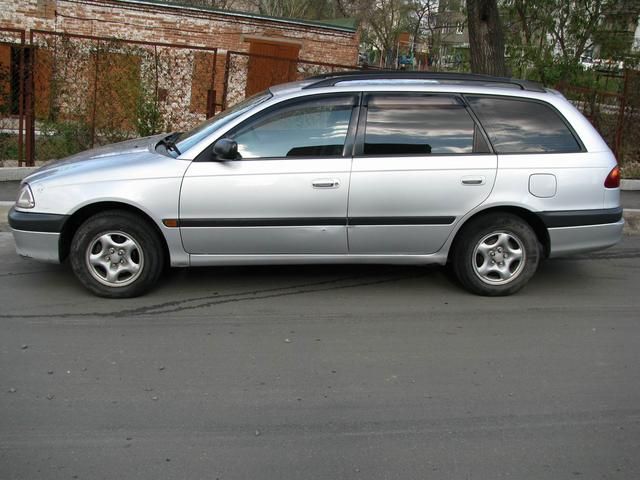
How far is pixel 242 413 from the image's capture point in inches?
154

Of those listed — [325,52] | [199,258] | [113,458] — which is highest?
[325,52]

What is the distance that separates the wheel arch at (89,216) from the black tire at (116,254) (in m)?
0.03

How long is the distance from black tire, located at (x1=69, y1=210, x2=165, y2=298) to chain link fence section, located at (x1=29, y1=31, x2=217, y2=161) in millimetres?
5127

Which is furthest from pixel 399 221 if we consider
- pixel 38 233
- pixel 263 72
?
pixel 263 72

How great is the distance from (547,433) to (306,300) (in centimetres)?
241

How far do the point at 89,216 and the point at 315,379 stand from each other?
2.37 metres

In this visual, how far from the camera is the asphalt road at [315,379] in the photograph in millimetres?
3486

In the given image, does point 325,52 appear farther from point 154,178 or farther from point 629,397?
point 629,397

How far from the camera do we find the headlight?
5438 mm

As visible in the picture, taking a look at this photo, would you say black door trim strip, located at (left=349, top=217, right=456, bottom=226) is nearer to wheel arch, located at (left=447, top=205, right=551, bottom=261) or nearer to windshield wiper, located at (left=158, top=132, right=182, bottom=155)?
wheel arch, located at (left=447, top=205, right=551, bottom=261)

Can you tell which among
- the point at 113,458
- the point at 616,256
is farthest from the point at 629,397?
the point at 616,256

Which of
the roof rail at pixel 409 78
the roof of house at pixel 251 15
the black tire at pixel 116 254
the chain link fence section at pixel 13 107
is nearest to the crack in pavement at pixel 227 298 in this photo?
the black tire at pixel 116 254

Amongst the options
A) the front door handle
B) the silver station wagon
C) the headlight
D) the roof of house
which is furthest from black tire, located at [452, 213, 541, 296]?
the roof of house

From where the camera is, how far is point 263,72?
1345cm
